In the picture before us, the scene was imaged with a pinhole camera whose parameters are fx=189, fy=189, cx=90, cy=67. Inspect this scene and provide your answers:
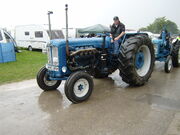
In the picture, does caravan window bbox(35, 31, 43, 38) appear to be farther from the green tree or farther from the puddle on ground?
the green tree

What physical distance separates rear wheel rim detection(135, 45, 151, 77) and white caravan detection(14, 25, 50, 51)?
417 inches

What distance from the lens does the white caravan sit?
15578mm

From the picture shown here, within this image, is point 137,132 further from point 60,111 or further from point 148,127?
point 60,111

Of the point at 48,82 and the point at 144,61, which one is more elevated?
the point at 144,61

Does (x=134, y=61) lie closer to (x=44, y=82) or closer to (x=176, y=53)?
(x=44, y=82)

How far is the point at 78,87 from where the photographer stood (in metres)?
4.17

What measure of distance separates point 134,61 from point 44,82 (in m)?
2.40

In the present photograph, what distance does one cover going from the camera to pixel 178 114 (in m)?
3.56

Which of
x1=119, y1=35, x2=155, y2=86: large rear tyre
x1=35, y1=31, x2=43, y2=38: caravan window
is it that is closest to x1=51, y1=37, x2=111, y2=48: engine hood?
x1=119, y1=35, x2=155, y2=86: large rear tyre

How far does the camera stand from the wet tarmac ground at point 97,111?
3.06 meters

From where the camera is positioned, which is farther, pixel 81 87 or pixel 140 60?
pixel 140 60

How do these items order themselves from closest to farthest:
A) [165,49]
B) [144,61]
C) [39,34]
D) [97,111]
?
1. [97,111]
2. [144,61]
3. [165,49]
4. [39,34]

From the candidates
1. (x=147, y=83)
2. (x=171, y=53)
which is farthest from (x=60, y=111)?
(x=171, y=53)

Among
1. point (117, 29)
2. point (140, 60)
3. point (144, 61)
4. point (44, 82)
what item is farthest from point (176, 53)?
point (44, 82)
